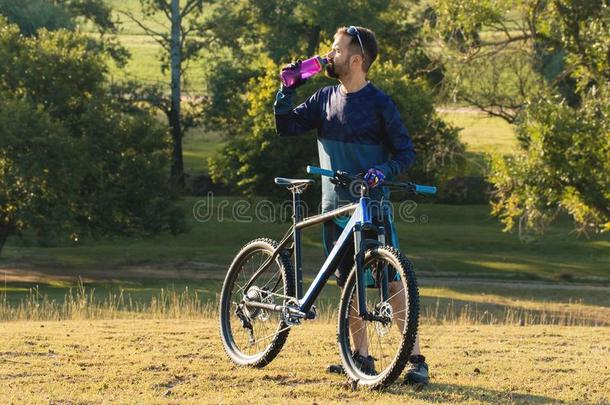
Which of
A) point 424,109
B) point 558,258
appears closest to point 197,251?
point 424,109

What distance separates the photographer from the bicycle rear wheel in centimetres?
825

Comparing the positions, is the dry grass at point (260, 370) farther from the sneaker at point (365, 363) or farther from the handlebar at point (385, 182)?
the handlebar at point (385, 182)

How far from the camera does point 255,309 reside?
859 cm

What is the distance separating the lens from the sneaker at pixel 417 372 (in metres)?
7.64

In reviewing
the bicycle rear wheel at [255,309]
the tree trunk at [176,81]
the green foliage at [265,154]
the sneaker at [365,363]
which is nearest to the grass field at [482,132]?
the tree trunk at [176,81]

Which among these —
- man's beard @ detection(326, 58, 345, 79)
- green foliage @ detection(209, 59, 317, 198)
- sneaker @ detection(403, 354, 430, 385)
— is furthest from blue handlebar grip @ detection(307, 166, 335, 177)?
green foliage @ detection(209, 59, 317, 198)

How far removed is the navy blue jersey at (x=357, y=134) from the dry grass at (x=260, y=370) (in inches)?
50.6

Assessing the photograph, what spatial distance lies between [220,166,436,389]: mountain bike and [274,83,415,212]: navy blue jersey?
0.19 m

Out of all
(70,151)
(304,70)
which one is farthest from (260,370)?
(70,151)

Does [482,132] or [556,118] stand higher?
[482,132]

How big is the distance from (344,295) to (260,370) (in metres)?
1.03

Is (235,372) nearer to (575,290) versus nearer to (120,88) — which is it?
(575,290)

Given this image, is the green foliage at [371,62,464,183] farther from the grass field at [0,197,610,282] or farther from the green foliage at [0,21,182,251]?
the green foliage at [0,21,182,251]

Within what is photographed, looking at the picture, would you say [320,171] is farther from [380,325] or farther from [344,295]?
[380,325]
